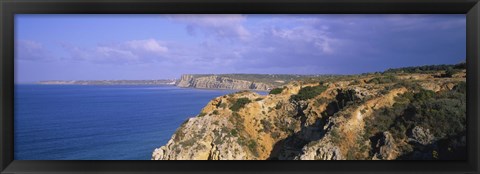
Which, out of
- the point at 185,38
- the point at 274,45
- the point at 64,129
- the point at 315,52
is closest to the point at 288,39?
the point at 274,45

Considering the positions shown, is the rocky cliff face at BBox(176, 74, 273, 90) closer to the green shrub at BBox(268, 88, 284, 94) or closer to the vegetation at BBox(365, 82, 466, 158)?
the green shrub at BBox(268, 88, 284, 94)

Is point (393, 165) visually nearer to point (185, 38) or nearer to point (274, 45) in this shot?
point (274, 45)

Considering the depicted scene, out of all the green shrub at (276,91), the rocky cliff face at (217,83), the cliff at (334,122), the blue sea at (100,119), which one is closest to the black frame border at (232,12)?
the cliff at (334,122)

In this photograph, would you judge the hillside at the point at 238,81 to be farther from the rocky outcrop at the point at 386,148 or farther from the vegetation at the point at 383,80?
the rocky outcrop at the point at 386,148

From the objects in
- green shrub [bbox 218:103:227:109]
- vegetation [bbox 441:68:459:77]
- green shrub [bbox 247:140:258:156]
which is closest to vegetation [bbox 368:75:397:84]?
vegetation [bbox 441:68:459:77]

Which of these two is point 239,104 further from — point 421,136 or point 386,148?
point 421,136

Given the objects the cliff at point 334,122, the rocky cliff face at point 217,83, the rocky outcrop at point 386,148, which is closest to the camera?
the rocky outcrop at point 386,148

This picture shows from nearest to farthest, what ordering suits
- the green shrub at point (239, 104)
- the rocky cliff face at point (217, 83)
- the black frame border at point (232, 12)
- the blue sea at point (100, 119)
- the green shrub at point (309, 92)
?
the black frame border at point (232, 12) → the green shrub at point (239, 104) → the green shrub at point (309, 92) → the rocky cliff face at point (217, 83) → the blue sea at point (100, 119)

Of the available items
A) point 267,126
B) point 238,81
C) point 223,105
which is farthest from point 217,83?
point 267,126
